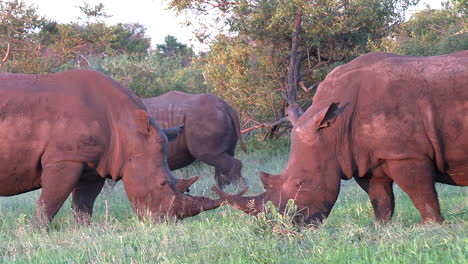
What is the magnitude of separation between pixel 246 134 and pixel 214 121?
17.4 ft

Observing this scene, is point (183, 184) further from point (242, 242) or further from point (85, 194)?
point (242, 242)

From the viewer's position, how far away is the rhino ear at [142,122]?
7.24m

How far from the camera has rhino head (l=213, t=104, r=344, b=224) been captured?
6117mm

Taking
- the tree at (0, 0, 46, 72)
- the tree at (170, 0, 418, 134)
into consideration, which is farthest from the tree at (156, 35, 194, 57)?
the tree at (170, 0, 418, 134)

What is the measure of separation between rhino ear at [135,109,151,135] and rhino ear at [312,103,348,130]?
6.63 ft

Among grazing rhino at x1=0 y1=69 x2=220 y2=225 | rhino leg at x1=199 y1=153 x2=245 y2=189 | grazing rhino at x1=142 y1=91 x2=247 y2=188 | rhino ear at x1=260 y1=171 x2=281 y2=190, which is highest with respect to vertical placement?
grazing rhino at x1=0 y1=69 x2=220 y2=225

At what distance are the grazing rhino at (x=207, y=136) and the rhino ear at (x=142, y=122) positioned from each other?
3.80 meters

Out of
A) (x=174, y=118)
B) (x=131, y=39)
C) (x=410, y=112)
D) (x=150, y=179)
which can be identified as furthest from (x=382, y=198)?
(x=131, y=39)

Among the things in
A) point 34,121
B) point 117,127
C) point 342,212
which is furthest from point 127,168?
point 342,212

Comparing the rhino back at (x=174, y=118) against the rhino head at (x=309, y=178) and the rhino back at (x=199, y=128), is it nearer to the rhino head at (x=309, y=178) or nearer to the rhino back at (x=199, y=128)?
the rhino back at (x=199, y=128)

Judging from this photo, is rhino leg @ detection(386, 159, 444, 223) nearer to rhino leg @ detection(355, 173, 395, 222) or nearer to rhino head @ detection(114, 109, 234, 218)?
rhino leg @ detection(355, 173, 395, 222)

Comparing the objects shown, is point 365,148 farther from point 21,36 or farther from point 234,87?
point 21,36

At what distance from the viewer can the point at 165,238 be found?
5.18 meters

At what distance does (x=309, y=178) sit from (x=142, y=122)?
84.7 inches
